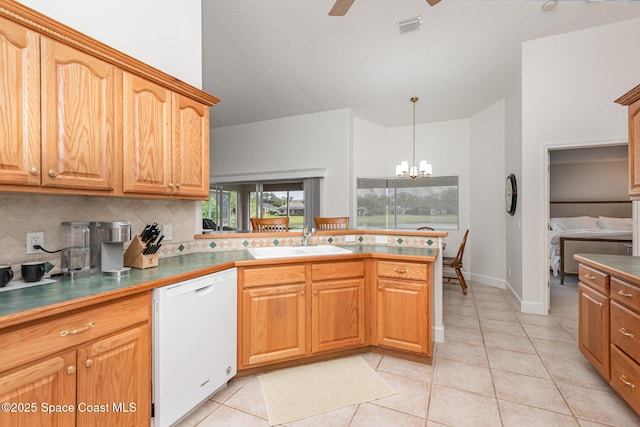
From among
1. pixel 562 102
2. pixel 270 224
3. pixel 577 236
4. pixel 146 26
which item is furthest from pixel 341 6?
pixel 577 236

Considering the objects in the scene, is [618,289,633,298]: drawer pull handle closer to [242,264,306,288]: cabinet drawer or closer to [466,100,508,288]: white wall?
[242,264,306,288]: cabinet drawer

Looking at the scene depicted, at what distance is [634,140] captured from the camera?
2057mm

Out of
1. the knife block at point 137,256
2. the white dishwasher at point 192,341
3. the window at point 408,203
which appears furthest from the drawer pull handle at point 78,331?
the window at point 408,203

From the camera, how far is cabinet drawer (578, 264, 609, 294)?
75.2 inches

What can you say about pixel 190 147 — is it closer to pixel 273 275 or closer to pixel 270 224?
pixel 273 275

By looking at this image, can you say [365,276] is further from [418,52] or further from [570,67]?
[570,67]

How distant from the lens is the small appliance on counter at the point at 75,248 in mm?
1551

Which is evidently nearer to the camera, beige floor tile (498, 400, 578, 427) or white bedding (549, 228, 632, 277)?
beige floor tile (498, 400, 578, 427)

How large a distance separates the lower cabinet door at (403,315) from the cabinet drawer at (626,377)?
108 centimetres

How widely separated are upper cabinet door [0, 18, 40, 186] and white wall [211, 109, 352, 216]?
4.15 m

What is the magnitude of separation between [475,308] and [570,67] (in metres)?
3.04

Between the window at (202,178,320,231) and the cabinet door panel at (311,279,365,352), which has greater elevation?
the window at (202,178,320,231)

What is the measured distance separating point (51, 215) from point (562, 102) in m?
4.79

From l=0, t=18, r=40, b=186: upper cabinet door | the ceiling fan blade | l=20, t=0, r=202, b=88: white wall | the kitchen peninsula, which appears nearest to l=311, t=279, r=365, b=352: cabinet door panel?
the kitchen peninsula
